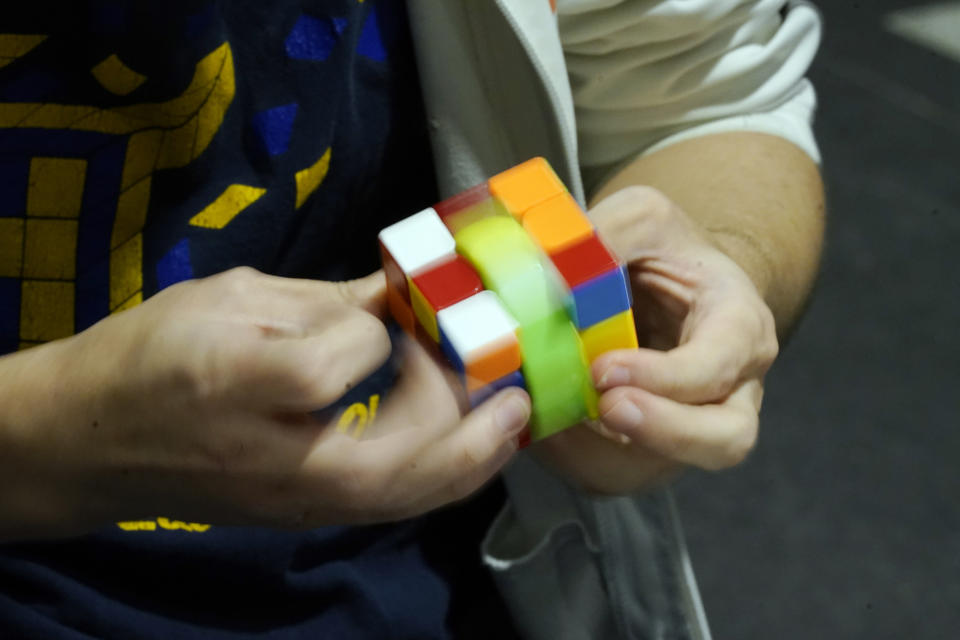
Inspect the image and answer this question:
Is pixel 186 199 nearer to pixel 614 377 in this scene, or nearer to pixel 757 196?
pixel 614 377

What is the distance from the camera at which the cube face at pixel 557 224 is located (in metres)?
0.43

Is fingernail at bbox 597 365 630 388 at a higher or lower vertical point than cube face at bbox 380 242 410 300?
lower

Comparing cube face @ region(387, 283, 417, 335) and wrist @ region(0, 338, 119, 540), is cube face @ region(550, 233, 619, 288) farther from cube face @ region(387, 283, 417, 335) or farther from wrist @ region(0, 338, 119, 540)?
wrist @ region(0, 338, 119, 540)

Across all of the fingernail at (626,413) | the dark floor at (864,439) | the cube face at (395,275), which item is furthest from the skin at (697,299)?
the dark floor at (864,439)

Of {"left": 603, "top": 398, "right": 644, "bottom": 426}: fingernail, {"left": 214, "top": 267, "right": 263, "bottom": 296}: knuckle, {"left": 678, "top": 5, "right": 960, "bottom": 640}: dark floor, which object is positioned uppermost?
{"left": 214, "top": 267, "right": 263, "bottom": 296}: knuckle

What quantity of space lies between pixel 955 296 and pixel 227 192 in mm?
1242

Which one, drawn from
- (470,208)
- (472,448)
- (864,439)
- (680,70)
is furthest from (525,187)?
(864,439)

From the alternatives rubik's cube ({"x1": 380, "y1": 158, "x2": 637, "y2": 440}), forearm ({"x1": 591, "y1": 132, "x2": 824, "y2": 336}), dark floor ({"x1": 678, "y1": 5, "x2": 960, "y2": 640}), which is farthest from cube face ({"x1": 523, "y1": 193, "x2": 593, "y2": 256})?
dark floor ({"x1": 678, "y1": 5, "x2": 960, "y2": 640})

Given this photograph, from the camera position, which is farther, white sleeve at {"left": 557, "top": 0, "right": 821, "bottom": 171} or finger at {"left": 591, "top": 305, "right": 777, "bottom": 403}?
white sleeve at {"left": 557, "top": 0, "right": 821, "bottom": 171}

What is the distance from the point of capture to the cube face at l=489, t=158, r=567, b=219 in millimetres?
450

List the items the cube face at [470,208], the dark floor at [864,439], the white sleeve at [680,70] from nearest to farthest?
the cube face at [470,208]
the white sleeve at [680,70]
the dark floor at [864,439]

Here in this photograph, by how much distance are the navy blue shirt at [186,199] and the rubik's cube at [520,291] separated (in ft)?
0.46

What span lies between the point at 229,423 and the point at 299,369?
4 cm

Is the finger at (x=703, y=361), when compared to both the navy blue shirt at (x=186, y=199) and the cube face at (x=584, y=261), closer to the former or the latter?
the cube face at (x=584, y=261)
